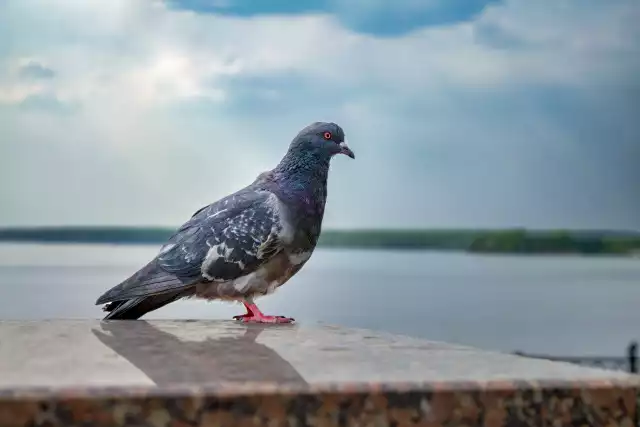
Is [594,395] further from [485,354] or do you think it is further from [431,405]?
[485,354]

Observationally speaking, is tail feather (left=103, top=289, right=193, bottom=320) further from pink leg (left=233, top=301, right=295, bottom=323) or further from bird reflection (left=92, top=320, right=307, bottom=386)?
bird reflection (left=92, top=320, right=307, bottom=386)

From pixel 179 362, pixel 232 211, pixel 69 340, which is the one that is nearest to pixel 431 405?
pixel 179 362

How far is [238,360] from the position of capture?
5.50 feet

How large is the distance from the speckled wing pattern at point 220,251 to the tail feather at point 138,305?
0.05 meters

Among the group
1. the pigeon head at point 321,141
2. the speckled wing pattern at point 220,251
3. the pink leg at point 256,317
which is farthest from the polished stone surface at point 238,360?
the pigeon head at point 321,141

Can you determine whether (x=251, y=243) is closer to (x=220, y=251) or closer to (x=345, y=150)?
(x=220, y=251)

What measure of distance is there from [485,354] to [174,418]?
765mm

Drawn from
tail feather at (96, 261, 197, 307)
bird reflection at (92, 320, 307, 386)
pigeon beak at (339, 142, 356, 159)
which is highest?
pigeon beak at (339, 142, 356, 159)

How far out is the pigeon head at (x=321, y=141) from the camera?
359 cm

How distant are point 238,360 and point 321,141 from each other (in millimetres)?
2013

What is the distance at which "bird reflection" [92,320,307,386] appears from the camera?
1.41m

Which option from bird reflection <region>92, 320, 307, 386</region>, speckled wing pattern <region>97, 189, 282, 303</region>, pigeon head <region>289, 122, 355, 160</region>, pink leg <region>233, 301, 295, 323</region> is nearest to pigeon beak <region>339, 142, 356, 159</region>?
pigeon head <region>289, 122, 355, 160</region>

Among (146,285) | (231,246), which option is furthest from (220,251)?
(146,285)

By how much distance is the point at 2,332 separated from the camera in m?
2.26
